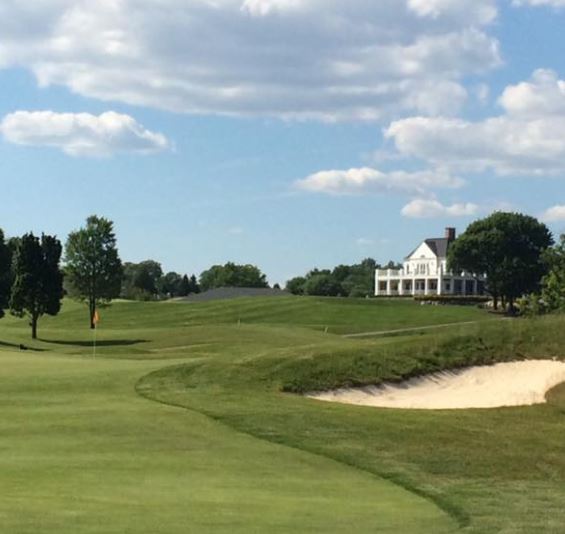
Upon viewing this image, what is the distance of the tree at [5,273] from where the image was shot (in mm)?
74625

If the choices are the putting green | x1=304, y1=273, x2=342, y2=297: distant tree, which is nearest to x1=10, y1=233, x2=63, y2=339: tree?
the putting green

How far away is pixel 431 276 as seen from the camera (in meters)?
161

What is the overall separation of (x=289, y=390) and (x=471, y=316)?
7700 centimetres

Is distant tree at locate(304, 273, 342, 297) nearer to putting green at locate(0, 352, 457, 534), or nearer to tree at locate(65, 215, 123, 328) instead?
tree at locate(65, 215, 123, 328)

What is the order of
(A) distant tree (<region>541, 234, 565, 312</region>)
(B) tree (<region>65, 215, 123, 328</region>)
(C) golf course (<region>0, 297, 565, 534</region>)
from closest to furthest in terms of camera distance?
(C) golf course (<region>0, 297, 565, 534</region>)
(A) distant tree (<region>541, 234, 565, 312</region>)
(B) tree (<region>65, 215, 123, 328</region>)

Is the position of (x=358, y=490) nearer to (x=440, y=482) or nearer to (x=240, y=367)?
(x=440, y=482)

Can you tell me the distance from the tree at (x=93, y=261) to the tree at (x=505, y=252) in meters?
49.8

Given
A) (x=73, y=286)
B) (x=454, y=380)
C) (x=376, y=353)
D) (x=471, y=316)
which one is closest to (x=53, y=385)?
(x=376, y=353)

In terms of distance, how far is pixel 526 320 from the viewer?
29.4m

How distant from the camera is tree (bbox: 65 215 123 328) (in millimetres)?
82500

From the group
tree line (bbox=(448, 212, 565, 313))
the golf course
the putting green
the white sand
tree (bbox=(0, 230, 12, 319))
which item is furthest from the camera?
tree line (bbox=(448, 212, 565, 313))

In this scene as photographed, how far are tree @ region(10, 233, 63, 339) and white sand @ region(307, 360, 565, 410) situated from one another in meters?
51.7

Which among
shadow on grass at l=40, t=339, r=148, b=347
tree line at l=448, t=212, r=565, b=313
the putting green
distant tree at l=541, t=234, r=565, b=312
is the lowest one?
shadow on grass at l=40, t=339, r=148, b=347

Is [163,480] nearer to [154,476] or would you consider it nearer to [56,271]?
[154,476]
